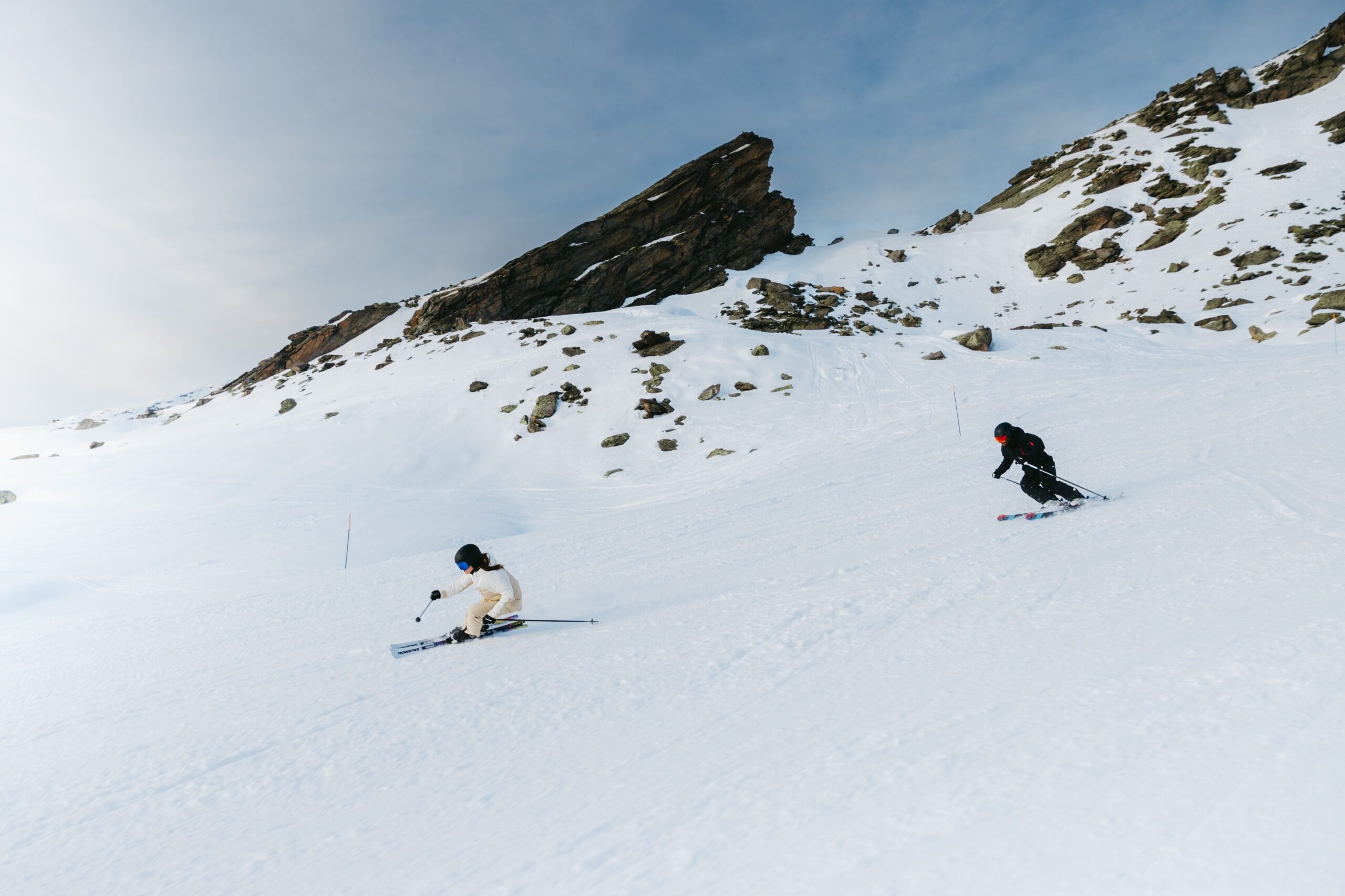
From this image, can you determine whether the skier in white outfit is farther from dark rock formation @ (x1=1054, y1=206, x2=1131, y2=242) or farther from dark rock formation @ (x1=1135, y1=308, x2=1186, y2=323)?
dark rock formation @ (x1=1054, y1=206, x2=1131, y2=242)

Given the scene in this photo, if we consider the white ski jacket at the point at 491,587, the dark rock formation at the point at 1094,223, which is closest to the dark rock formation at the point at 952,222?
the dark rock formation at the point at 1094,223

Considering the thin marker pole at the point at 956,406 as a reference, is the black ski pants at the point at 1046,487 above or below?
below

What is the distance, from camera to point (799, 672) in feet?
15.5

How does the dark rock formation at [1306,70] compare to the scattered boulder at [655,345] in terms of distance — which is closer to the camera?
the scattered boulder at [655,345]

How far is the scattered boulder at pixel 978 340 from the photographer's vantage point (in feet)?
87.9

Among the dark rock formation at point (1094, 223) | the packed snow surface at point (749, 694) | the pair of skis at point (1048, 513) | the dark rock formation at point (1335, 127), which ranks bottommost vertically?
the pair of skis at point (1048, 513)

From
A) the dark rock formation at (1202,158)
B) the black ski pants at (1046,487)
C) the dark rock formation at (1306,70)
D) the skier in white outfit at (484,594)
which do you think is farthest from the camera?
the dark rock formation at (1306,70)

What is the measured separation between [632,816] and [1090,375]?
24310mm

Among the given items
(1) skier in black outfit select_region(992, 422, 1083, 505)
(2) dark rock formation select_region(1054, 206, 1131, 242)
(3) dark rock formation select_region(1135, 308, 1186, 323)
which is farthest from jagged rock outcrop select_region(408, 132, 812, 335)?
(1) skier in black outfit select_region(992, 422, 1083, 505)

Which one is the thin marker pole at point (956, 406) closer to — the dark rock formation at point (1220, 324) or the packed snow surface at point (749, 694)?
the packed snow surface at point (749, 694)

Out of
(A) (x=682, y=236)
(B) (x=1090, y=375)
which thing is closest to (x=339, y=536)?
(B) (x=1090, y=375)

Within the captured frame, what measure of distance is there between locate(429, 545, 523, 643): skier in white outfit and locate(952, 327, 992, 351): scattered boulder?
26.1 m

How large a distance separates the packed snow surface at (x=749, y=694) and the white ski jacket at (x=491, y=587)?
0.61m

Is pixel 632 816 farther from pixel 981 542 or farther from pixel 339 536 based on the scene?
pixel 339 536
